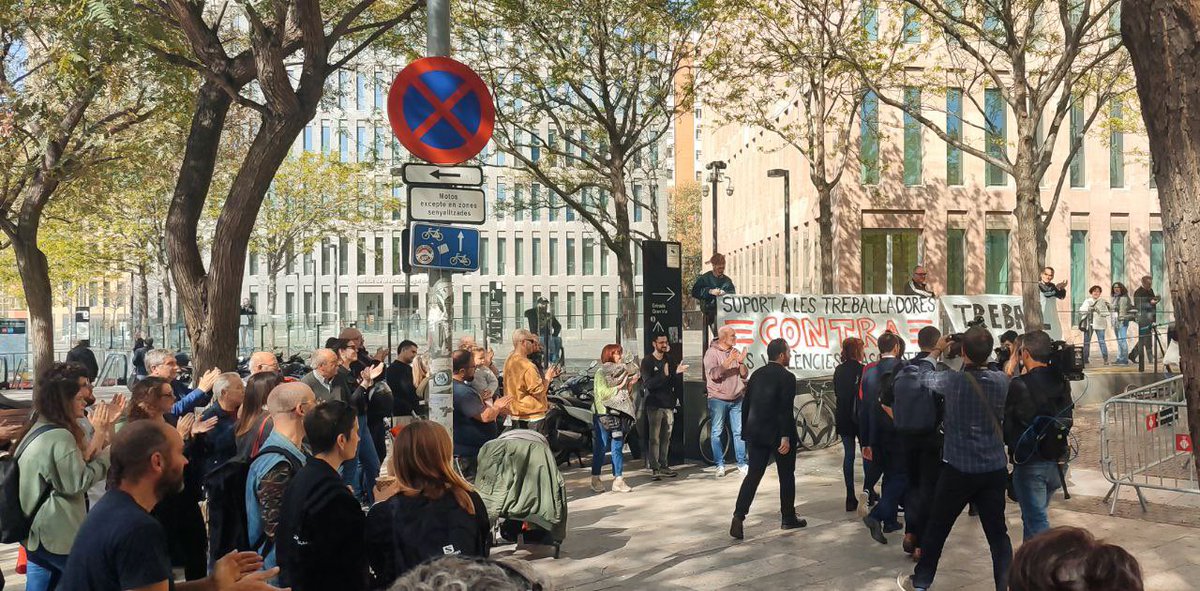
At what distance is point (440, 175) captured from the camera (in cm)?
645

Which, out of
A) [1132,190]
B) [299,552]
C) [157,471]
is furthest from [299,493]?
[1132,190]

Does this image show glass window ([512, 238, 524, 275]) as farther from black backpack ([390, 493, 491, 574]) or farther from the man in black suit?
black backpack ([390, 493, 491, 574])

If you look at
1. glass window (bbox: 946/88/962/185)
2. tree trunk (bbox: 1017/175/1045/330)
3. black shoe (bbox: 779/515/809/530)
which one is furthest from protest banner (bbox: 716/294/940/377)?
glass window (bbox: 946/88/962/185)

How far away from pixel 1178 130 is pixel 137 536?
3818 millimetres

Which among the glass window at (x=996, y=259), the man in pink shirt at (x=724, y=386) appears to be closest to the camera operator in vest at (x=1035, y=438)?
the man in pink shirt at (x=724, y=386)

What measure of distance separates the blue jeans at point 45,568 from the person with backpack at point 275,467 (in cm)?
86

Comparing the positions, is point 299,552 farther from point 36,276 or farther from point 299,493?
point 36,276

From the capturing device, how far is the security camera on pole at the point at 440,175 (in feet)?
20.6

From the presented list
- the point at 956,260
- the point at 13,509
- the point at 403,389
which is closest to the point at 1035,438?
the point at 13,509

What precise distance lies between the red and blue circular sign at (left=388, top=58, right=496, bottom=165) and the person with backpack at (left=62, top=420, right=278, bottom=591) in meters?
2.70

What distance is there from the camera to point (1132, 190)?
35312mm

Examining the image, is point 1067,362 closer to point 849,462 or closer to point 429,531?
point 849,462

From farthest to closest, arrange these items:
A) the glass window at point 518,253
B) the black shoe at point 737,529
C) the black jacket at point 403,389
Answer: the glass window at point 518,253 → the black jacket at point 403,389 → the black shoe at point 737,529

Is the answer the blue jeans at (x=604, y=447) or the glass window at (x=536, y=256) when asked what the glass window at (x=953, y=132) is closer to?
the blue jeans at (x=604, y=447)
